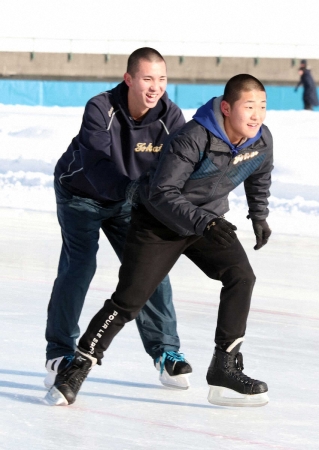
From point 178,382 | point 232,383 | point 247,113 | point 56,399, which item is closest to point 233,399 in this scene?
point 232,383

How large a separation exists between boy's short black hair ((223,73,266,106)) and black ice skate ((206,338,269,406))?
85 centimetres

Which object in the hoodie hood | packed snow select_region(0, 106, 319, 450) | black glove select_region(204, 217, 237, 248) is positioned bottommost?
packed snow select_region(0, 106, 319, 450)

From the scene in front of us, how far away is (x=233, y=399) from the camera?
11.1ft

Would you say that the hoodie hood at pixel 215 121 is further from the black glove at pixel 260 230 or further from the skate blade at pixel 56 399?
the skate blade at pixel 56 399

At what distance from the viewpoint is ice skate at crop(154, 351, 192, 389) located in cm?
375

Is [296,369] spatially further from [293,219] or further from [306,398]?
[293,219]

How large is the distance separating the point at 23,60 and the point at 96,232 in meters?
26.2

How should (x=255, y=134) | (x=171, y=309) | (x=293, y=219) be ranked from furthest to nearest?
(x=293, y=219), (x=171, y=309), (x=255, y=134)

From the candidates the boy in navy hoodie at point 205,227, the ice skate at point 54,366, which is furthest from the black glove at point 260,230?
the ice skate at point 54,366

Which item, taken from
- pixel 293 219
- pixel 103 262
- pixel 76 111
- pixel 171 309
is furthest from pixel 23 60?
pixel 171 309

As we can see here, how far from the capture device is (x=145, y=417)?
3.28 meters

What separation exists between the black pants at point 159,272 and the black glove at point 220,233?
24 cm

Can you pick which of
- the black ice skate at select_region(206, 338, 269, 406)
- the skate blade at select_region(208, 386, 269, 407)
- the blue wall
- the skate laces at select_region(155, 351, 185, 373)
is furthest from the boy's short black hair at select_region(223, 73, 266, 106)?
the blue wall

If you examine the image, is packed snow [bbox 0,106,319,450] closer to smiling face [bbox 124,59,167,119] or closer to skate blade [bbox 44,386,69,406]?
skate blade [bbox 44,386,69,406]
